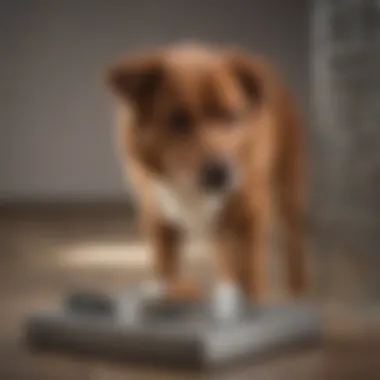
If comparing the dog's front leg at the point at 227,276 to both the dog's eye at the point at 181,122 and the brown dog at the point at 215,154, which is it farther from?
the dog's eye at the point at 181,122

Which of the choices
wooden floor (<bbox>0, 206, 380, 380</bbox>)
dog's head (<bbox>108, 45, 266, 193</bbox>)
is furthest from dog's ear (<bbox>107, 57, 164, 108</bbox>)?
wooden floor (<bbox>0, 206, 380, 380</bbox>)

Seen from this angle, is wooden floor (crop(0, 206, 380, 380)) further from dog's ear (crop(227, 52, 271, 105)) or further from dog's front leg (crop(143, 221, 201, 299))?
dog's ear (crop(227, 52, 271, 105))

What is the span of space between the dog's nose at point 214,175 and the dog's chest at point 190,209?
0.04 ft

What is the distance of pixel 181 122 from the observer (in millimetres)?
828

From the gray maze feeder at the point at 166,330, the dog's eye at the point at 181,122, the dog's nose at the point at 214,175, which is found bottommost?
the gray maze feeder at the point at 166,330

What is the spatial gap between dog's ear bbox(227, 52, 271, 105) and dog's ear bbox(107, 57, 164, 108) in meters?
0.07

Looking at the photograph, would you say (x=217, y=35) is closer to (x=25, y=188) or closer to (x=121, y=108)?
(x=121, y=108)

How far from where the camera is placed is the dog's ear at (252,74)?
33.9 inches

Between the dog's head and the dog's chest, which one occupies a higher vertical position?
the dog's head

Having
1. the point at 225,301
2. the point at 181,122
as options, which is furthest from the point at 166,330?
the point at 181,122

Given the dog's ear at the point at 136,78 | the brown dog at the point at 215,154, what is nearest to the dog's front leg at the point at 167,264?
the brown dog at the point at 215,154

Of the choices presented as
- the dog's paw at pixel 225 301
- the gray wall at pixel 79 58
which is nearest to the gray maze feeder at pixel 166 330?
the dog's paw at pixel 225 301

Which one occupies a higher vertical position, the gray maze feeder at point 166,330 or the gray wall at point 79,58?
the gray wall at point 79,58

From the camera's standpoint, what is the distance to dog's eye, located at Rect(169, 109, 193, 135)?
0.83 metres
